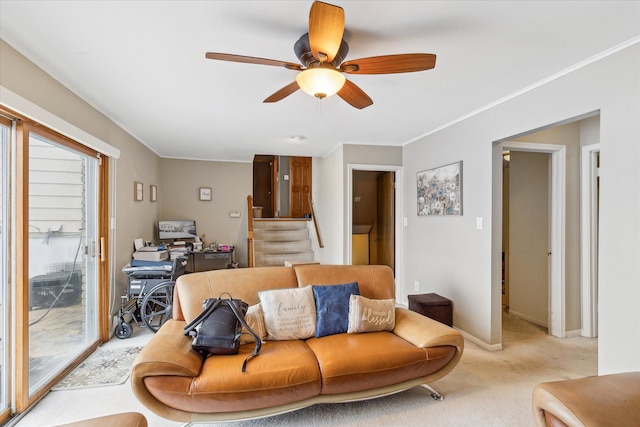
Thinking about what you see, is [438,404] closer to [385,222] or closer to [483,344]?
[483,344]

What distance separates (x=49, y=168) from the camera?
2.47 metres

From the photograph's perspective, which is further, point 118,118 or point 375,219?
point 375,219

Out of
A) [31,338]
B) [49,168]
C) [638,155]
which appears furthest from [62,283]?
[638,155]

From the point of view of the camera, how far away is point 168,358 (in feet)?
5.66

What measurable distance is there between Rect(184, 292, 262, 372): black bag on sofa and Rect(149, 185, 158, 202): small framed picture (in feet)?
11.4

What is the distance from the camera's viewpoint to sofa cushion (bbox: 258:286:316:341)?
224cm

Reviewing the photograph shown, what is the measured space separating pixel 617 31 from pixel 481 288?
2.25 metres

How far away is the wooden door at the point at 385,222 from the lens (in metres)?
5.88

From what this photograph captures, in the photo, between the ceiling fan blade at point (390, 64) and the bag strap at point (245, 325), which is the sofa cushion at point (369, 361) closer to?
the bag strap at point (245, 325)

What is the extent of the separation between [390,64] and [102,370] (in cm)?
323

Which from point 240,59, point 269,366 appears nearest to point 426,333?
point 269,366

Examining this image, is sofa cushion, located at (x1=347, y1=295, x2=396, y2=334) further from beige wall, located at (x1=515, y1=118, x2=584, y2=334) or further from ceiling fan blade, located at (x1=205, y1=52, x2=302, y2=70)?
beige wall, located at (x1=515, y1=118, x2=584, y2=334)

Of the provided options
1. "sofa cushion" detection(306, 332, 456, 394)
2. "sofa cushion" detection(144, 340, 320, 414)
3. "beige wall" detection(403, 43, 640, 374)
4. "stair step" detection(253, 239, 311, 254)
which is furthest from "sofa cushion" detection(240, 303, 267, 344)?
"stair step" detection(253, 239, 311, 254)

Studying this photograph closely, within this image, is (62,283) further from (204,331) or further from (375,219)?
(375,219)
